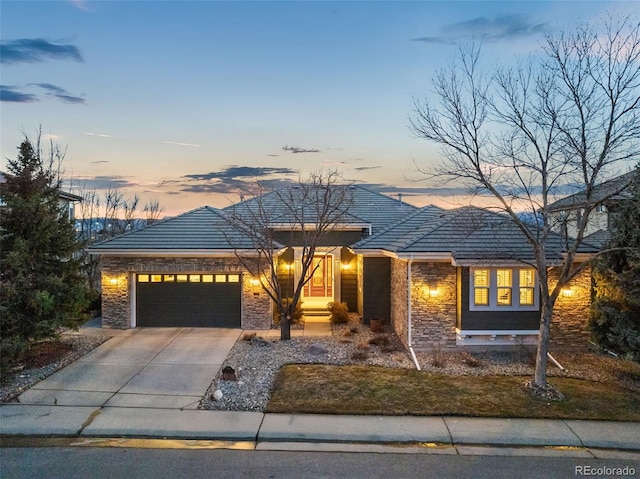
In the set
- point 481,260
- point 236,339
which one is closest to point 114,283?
point 236,339

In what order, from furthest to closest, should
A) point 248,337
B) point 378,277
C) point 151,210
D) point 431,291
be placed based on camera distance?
point 151,210 → point 378,277 → point 248,337 → point 431,291

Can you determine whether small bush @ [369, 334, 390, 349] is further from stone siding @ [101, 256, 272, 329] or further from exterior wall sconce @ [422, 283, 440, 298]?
stone siding @ [101, 256, 272, 329]

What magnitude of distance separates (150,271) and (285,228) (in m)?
5.21

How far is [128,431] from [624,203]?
37.3ft

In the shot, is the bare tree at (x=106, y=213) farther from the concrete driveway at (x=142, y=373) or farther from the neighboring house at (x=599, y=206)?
the neighboring house at (x=599, y=206)

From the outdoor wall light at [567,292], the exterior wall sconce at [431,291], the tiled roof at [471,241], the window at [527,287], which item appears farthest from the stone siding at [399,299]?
the outdoor wall light at [567,292]

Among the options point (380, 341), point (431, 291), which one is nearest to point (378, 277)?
point (380, 341)

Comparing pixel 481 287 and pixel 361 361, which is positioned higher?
pixel 481 287

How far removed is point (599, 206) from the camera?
43.7 feet

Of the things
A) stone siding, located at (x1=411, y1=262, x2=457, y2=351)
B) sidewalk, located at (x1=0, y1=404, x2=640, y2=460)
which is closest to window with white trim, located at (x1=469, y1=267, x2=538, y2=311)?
stone siding, located at (x1=411, y1=262, x2=457, y2=351)

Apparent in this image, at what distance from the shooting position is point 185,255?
45.9 feet

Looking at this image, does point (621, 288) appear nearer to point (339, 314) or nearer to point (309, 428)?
point (309, 428)

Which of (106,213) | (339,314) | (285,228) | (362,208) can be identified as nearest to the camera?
(339,314)

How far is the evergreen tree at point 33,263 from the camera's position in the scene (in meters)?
9.83
